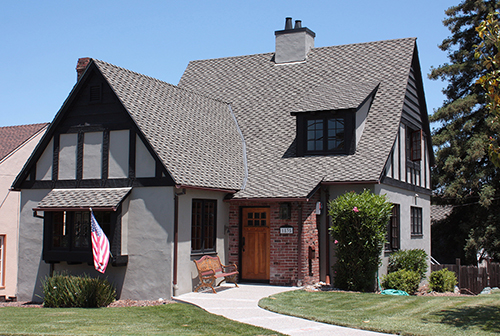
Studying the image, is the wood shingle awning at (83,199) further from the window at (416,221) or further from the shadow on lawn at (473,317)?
the window at (416,221)

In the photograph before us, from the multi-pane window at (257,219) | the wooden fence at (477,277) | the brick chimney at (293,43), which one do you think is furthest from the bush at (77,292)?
the wooden fence at (477,277)

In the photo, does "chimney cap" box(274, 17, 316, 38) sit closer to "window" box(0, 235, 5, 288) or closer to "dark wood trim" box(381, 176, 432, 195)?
"dark wood trim" box(381, 176, 432, 195)

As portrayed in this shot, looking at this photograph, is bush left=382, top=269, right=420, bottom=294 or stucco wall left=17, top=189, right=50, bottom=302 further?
bush left=382, top=269, right=420, bottom=294

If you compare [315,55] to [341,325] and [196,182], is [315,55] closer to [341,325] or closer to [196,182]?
[196,182]

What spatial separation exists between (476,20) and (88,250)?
2489cm

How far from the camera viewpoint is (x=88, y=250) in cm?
1509

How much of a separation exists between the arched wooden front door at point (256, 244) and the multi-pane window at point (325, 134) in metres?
3.01

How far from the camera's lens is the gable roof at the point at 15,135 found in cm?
2445

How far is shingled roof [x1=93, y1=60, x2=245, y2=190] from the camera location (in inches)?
606

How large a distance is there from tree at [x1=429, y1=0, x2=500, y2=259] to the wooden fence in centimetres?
555

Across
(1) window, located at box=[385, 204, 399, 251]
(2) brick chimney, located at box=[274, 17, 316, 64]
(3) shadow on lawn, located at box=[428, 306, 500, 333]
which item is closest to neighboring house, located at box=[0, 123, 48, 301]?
(2) brick chimney, located at box=[274, 17, 316, 64]

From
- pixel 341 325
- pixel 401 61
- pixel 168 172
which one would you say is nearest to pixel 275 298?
pixel 341 325

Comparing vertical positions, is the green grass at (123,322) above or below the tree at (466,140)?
below

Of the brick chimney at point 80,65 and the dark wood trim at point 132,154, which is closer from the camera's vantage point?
the dark wood trim at point 132,154
